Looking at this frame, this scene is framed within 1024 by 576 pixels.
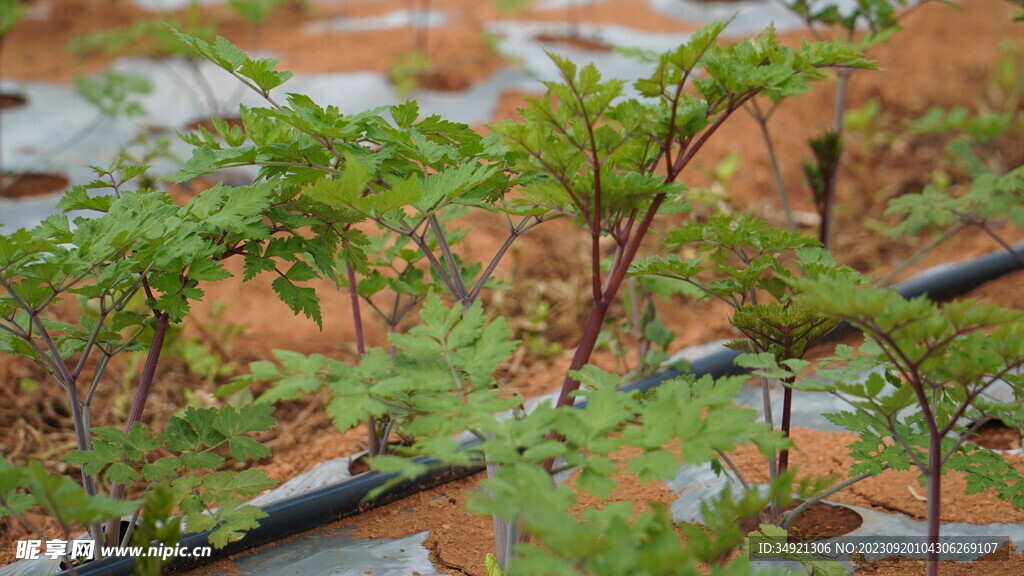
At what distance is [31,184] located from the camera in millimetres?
4457

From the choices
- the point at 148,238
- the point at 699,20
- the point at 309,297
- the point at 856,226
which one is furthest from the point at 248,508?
the point at 699,20

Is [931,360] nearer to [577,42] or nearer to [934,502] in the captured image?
[934,502]

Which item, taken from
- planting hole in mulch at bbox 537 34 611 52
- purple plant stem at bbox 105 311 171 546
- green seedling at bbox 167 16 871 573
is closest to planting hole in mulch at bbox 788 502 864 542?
green seedling at bbox 167 16 871 573

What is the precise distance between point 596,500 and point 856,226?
8.72 feet

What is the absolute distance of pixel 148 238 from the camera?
63.4 inches

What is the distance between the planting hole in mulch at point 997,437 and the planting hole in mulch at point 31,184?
4.02m

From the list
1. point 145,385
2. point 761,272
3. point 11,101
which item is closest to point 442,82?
point 11,101

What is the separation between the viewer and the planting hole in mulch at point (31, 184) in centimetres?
433

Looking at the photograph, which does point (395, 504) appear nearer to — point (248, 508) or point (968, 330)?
point (248, 508)

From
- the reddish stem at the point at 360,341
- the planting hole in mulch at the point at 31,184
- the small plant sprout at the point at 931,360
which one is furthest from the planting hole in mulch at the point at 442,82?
the small plant sprout at the point at 931,360

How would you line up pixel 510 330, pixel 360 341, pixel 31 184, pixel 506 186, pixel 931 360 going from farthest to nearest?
pixel 31 184 → pixel 360 341 → pixel 506 186 → pixel 510 330 → pixel 931 360

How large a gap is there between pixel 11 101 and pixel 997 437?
5296 mm

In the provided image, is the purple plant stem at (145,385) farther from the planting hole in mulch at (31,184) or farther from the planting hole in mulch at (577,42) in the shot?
the planting hole in mulch at (577,42)

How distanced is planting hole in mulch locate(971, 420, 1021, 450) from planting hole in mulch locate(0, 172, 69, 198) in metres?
4.02
